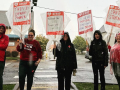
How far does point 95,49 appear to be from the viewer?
4801 mm

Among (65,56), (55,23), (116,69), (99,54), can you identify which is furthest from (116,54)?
(55,23)

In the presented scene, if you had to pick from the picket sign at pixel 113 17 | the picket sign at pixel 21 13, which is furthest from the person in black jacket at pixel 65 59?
the picket sign at pixel 113 17

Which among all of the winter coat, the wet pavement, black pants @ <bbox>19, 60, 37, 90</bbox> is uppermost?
the winter coat

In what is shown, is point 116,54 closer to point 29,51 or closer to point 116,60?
point 116,60

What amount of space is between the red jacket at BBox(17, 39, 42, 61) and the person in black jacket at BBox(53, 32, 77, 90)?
0.52 metres

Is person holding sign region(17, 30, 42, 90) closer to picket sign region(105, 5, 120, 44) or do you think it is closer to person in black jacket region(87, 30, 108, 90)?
person in black jacket region(87, 30, 108, 90)

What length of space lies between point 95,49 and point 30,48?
1857mm

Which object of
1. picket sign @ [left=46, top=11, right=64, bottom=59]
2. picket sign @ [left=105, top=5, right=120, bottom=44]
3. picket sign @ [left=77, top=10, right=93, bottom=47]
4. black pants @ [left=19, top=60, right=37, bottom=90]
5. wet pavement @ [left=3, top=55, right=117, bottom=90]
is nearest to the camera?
black pants @ [left=19, top=60, right=37, bottom=90]

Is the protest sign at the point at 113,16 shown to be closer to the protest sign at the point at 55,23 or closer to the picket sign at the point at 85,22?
the picket sign at the point at 85,22

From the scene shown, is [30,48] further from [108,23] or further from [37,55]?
[108,23]

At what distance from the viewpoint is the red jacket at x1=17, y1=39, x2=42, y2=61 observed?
171 inches

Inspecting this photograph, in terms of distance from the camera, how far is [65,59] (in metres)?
4.35

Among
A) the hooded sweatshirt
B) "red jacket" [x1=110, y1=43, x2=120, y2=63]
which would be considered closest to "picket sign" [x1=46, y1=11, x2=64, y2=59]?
the hooded sweatshirt

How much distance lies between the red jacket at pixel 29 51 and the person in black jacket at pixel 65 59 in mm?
523
